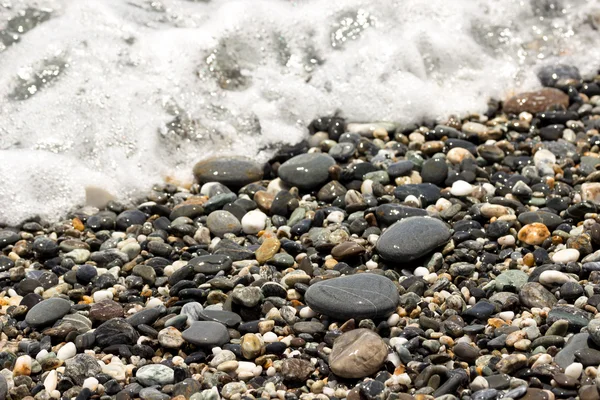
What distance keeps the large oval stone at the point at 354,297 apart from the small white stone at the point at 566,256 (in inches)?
33.1

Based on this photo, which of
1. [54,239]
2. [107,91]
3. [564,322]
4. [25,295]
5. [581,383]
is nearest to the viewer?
[581,383]

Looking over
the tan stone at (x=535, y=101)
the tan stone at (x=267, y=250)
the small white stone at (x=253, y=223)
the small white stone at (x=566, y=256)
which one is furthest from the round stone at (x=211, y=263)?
the tan stone at (x=535, y=101)

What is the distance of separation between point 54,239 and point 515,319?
97.4 inches

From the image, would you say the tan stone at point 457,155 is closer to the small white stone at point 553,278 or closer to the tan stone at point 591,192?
the tan stone at point 591,192

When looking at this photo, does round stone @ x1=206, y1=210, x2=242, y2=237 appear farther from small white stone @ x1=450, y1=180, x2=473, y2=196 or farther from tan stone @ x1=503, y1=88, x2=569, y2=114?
tan stone @ x1=503, y1=88, x2=569, y2=114

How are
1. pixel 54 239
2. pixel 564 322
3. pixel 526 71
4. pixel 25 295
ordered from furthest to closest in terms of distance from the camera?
pixel 526 71 < pixel 54 239 < pixel 25 295 < pixel 564 322

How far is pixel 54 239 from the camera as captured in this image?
4.32 metres

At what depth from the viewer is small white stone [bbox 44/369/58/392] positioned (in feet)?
10.4

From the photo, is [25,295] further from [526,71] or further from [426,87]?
[526,71]

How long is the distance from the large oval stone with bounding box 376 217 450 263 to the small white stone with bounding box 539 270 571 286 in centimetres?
53

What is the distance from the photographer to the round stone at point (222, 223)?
427cm

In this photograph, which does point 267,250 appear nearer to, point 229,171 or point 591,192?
point 229,171

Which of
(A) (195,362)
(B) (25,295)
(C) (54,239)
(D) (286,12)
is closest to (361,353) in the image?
(A) (195,362)

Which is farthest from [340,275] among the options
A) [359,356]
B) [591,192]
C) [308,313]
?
[591,192]
